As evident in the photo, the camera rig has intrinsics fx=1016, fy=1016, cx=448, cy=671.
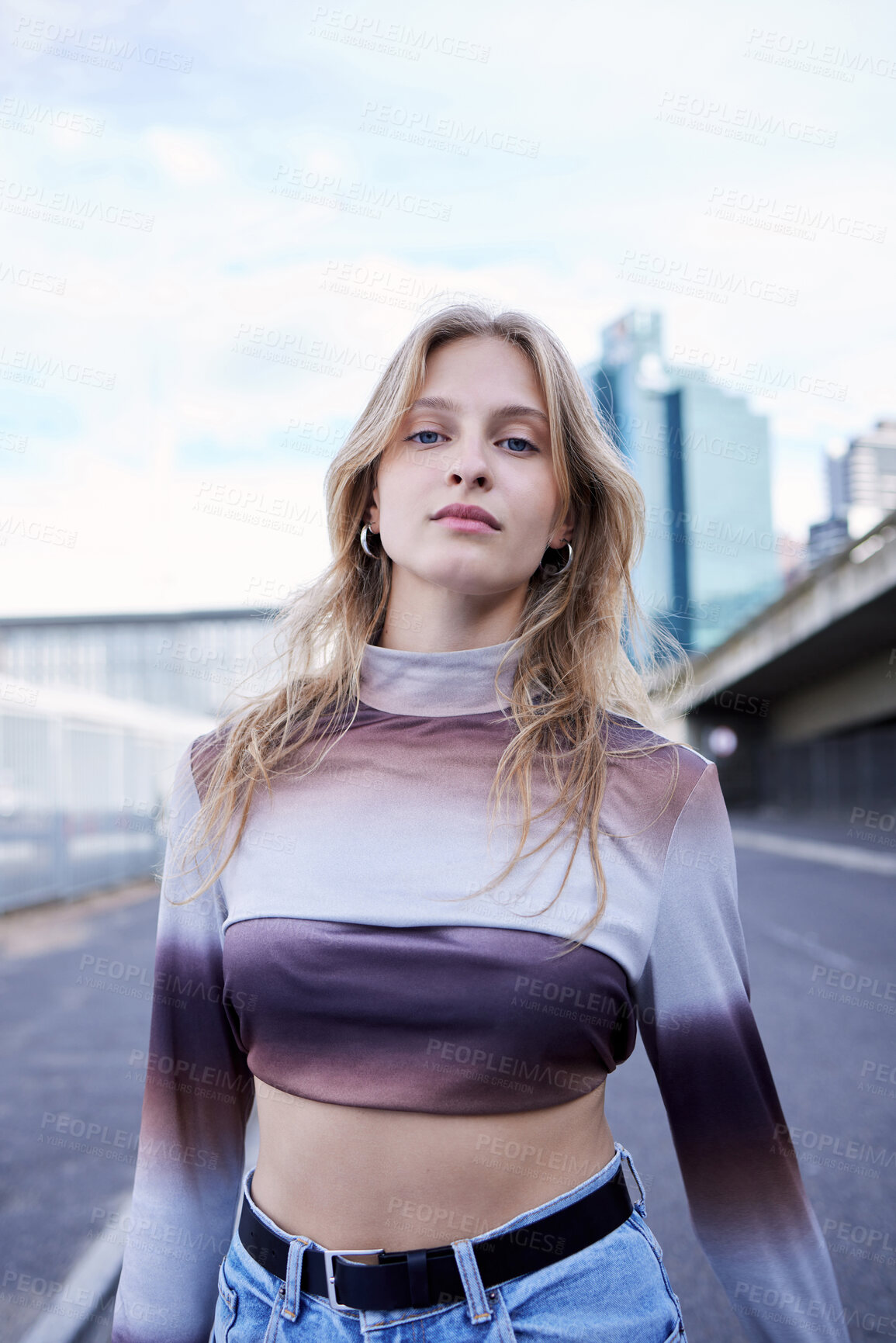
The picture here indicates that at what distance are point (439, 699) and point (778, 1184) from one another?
2.99 feet

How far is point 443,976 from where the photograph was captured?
1.39 metres

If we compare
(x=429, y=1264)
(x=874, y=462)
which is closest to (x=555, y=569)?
(x=429, y=1264)

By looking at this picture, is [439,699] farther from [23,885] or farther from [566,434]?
[23,885]

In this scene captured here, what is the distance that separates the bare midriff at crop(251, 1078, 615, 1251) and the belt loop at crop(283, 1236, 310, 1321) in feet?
0.14

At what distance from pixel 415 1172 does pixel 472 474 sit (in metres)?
1.01

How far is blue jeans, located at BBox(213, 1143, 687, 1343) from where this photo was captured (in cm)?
130

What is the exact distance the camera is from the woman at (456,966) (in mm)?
1374

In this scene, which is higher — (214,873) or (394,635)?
(394,635)

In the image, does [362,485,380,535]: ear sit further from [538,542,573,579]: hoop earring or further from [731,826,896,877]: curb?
[731,826,896,877]: curb

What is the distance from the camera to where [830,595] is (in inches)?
884

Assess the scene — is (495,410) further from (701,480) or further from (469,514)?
(701,480)

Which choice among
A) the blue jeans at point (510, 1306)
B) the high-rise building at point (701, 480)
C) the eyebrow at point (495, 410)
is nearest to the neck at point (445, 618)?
the eyebrow at point (495, 410)

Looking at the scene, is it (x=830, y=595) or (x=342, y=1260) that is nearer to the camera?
(x=342, y=1260)

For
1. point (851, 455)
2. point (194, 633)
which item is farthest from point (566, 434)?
point (851, 455)
